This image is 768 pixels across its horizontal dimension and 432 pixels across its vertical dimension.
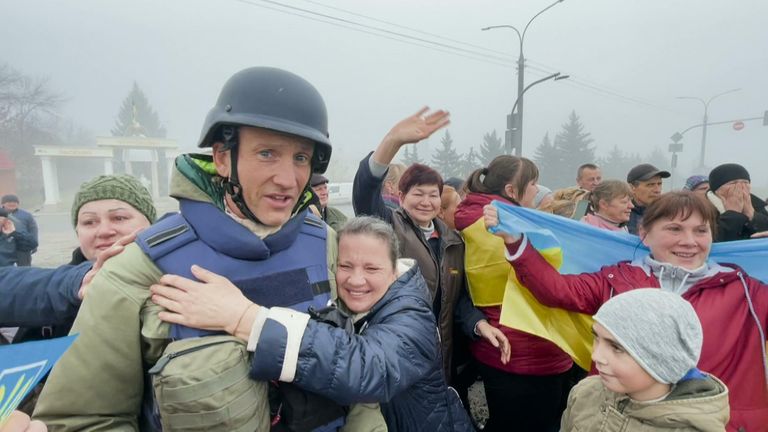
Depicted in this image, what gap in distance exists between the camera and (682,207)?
2461 mm

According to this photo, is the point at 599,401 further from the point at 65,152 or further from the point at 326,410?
the point at 65,152

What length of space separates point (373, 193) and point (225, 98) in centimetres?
146

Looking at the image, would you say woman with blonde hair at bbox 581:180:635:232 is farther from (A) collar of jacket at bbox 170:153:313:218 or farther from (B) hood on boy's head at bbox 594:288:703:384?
(A) collar of jacket at bbox 170:153:313:218

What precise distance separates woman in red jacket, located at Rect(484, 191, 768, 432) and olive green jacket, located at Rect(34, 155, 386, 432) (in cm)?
195

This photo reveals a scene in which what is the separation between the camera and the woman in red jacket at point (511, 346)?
2936 millimetres

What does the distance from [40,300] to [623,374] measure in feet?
8.95

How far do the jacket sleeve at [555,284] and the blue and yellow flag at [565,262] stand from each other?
0.14 meters

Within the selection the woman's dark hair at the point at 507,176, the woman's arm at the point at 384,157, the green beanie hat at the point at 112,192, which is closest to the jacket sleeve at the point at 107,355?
the green beanie hat at the point at 112,192

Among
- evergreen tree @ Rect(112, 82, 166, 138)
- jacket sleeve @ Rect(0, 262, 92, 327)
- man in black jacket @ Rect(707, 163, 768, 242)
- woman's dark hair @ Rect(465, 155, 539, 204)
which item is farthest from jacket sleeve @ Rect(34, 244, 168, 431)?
evergreen tree @ Rect(112, 82, 166, 138)

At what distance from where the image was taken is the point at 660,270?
2484 mm

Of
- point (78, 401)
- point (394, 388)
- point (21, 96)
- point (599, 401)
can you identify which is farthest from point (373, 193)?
point (21, 96)

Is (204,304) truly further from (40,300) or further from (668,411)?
(668,411)

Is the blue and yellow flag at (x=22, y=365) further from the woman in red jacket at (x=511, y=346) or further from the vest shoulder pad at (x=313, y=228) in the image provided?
the woman in red jacket at (x=511, y=346)

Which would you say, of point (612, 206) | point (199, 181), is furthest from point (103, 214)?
point (612, 206)
